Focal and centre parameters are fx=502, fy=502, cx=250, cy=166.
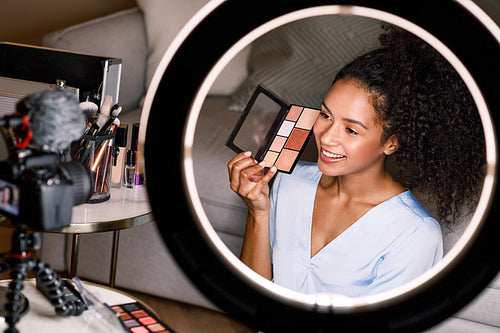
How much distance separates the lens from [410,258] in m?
0.56

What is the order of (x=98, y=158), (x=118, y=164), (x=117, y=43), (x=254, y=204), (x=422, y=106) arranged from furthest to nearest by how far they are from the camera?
(x=117, y=43)
(x=118, y=164)
(x=98, y=158)
(x=254, y=204)
(x=422, y=106)

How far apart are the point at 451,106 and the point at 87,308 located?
497 mm

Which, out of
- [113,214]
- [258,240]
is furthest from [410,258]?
[113,214]

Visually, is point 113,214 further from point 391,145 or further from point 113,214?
point 391,145

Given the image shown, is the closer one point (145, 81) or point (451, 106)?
point (451, 106)

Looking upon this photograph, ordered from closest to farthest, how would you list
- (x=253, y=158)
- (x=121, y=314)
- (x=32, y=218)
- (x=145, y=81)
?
(x=32, y=218), (x=253, y=158), (x=121, y=314), (x=145, y=81)

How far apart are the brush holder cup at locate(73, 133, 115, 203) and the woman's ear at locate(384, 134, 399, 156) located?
45cm

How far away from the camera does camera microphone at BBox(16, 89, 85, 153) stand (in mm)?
412

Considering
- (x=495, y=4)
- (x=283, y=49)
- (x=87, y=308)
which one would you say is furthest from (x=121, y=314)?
(x=495, y=4)

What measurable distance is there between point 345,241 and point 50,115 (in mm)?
361

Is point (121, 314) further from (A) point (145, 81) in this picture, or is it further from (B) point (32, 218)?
(A) point (145, 81)

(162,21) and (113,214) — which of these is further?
(162,21)

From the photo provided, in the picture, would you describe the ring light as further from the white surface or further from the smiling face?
the white surface

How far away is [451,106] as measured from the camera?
20.1 inches
